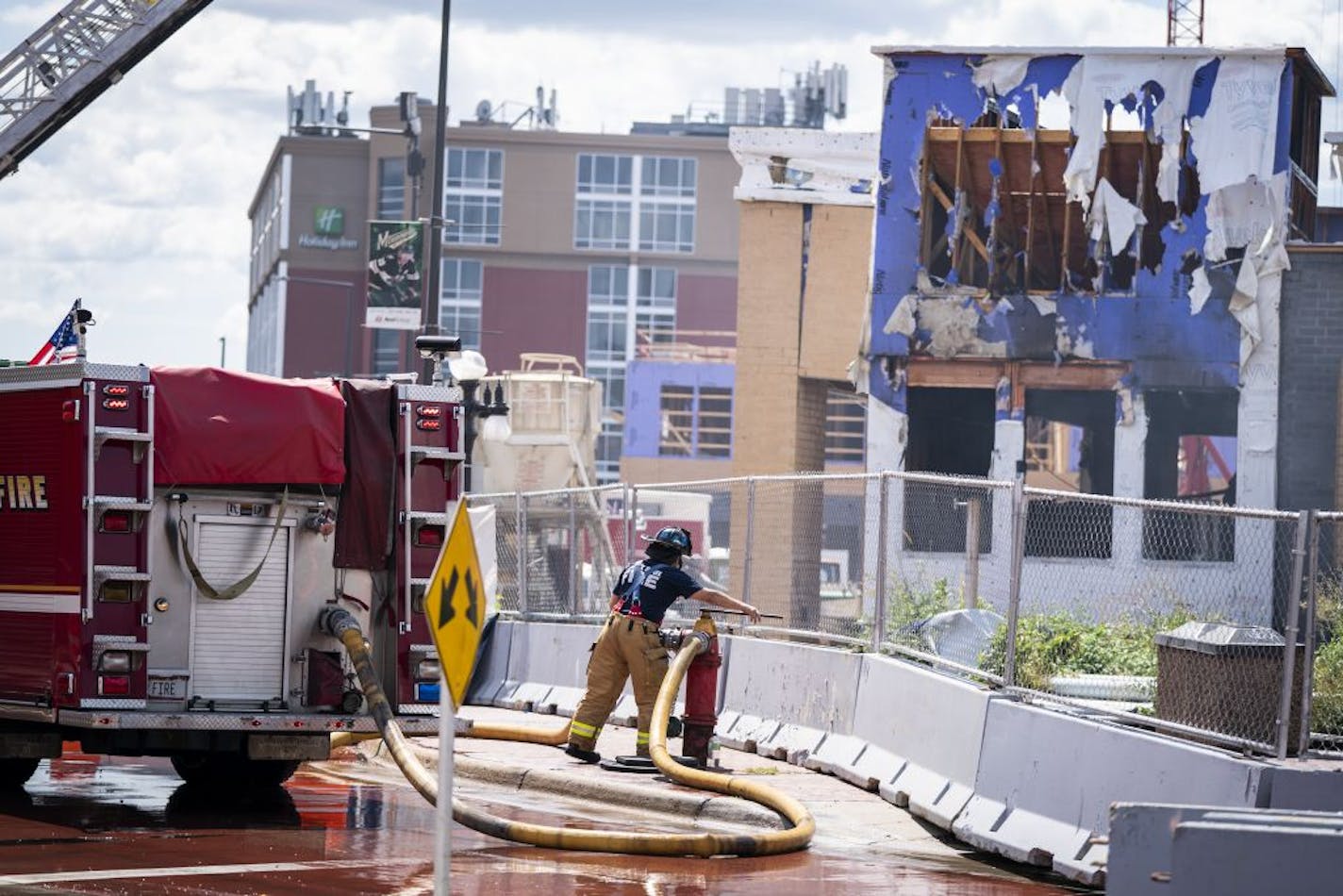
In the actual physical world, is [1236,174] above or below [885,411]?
above

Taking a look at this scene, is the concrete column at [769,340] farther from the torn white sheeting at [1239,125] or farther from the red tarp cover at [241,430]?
the red tarp cover at [241,430]

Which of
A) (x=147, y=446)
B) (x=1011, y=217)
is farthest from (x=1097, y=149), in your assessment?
(x=147, y=446)

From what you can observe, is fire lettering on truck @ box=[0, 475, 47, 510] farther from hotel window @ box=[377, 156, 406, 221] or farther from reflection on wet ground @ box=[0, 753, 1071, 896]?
hotel window @ box=[377, 156, 406, 221]

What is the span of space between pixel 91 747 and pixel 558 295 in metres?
Answer: 101

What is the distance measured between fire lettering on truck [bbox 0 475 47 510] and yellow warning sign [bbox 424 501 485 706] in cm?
584

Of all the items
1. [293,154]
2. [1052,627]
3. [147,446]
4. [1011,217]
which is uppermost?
[293,154]

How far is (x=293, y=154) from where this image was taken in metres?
114

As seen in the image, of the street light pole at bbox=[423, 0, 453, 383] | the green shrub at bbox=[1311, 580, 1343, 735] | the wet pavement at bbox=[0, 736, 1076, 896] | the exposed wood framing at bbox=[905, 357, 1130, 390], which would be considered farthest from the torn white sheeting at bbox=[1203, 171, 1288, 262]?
the wet pavement at bbox=[0, 736, 1076, 896]

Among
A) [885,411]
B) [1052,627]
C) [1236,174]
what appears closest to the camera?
[1052,627]

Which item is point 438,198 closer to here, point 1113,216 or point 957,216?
point 957,216

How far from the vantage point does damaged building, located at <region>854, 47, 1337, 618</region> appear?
115ft

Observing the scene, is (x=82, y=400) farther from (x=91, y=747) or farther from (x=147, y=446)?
(x=91, y=747)

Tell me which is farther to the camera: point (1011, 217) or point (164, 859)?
point (1011, 217)

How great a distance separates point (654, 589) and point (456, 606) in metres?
7.37
